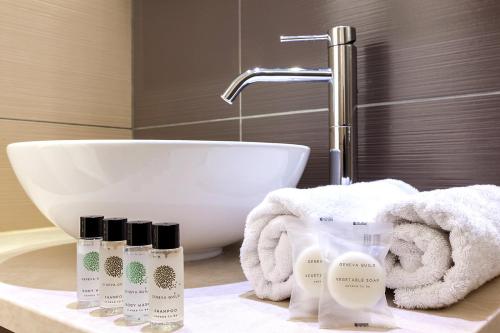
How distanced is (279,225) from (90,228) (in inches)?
7.9

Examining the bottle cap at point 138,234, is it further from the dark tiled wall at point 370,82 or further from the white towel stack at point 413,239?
the dark tiled wall at point 370,82

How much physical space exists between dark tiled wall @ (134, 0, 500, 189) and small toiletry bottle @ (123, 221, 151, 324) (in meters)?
0.57

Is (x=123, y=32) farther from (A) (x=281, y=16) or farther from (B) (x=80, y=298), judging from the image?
(B) (x=80, y=298)

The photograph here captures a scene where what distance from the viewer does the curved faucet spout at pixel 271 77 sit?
0.77 m

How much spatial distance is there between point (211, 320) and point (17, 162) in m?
0.39

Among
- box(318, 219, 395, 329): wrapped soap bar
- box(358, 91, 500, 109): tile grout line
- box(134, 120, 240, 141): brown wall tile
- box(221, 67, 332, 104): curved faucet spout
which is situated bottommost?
box(318, 219, 395, 329): wrapped soap bar

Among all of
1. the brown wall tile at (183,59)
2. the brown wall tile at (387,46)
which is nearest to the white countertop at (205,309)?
the brown wall tile at (387,46)

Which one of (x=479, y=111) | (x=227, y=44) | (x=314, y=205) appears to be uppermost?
(x=227, y=44)

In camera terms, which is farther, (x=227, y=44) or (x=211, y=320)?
(x=227, y=44)

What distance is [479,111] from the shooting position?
79 centimetres

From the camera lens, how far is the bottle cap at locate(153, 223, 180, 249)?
1.44ft

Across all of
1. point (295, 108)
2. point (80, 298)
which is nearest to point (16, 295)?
point (80, 298)

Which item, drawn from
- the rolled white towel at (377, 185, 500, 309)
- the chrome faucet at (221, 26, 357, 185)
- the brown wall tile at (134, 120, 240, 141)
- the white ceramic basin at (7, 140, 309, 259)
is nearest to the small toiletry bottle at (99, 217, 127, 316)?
the white ceramic basin at (7, 140, 309, 259)

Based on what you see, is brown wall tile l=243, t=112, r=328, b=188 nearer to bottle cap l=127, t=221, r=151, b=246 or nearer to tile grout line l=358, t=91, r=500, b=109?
tile grout line l=358, t=91, r=500, b=109
